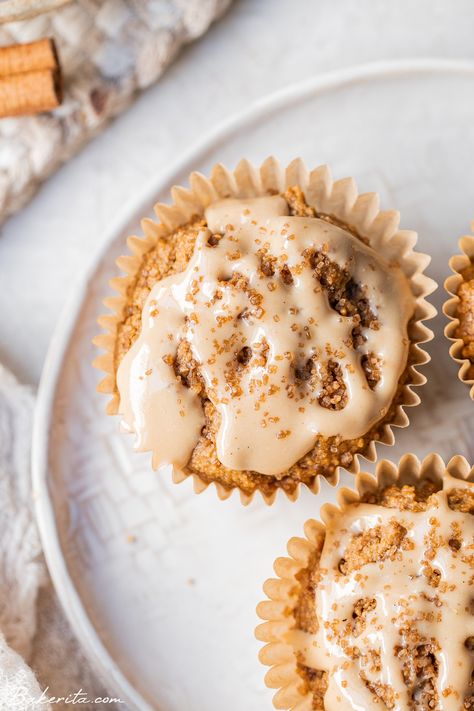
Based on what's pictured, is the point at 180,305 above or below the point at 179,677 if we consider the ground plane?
above

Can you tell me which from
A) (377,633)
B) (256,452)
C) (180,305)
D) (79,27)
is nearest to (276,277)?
(180,305)

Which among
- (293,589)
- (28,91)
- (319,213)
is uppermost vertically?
(28,91)

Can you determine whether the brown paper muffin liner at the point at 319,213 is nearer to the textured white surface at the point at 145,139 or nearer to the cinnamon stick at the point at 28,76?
the textured white surface at the point at 145,139

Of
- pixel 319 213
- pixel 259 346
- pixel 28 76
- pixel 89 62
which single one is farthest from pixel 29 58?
pixel 259 346

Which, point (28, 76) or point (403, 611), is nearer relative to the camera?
point (403, 611)

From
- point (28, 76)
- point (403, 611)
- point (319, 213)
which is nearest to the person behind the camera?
point (403, 611)

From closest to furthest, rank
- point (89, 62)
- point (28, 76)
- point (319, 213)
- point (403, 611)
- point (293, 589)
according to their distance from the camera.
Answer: point (403, 611) < point (293, 589) < point (319, 213) < point (28, 76) < point (89, 62)

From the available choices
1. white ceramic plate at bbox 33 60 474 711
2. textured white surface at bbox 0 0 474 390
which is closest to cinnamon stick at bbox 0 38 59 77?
textured white surface at bbox 0 0 474 390

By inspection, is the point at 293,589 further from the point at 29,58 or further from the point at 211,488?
the point at 29,58

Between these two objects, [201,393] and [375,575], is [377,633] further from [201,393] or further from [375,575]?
[201,393]
